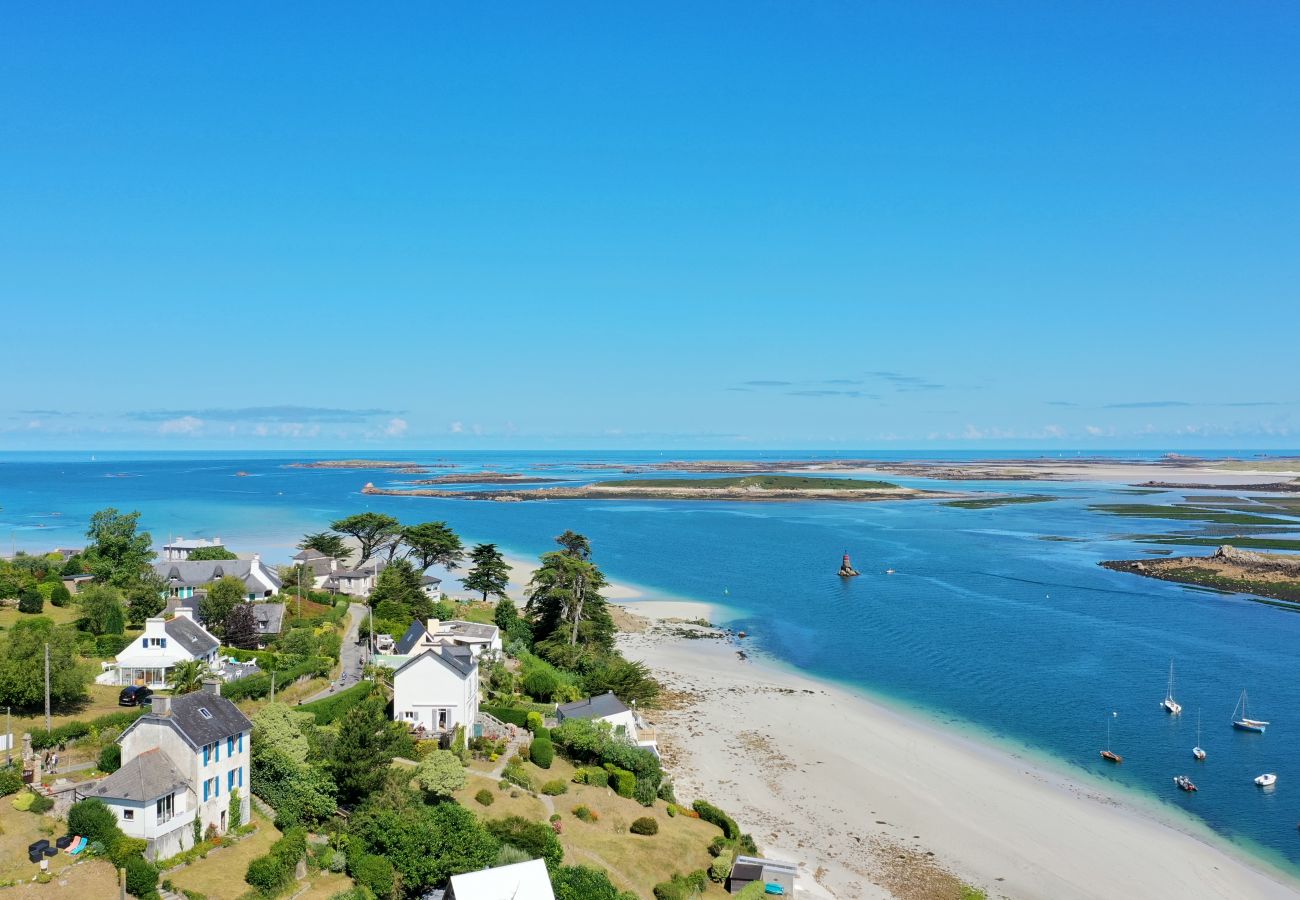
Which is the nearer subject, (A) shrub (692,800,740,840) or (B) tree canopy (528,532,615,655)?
(A) shrub (692,800,740,840)

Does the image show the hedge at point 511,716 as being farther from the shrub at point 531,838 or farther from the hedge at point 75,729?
the hedge at point 75,729

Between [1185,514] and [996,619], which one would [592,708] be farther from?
[1185,514]

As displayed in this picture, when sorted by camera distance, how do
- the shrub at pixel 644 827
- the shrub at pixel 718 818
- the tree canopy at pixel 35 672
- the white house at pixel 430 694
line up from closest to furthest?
the shrub at pixel 644 827, the tree canopy at pixel 35 672, the shrub at pixel 718 818, the white house at pixel 430 694

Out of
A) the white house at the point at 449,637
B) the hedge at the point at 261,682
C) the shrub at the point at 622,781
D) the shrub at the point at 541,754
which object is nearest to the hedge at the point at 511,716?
the shrub at the point at 541,754

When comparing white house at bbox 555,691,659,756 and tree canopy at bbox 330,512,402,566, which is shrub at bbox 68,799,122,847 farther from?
tree canopy at bbox 330,512,402,566

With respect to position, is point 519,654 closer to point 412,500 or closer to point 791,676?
point 791,676

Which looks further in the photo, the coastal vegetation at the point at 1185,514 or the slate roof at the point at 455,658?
the coastal vegetation at the point at 1185,514

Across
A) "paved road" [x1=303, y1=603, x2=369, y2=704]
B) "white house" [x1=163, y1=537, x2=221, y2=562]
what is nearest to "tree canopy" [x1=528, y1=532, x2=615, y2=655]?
"paved road" [x1=303, y1=603, x2=369, y2=704]
